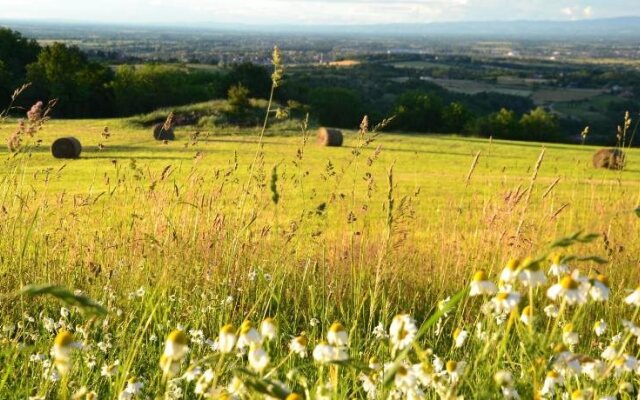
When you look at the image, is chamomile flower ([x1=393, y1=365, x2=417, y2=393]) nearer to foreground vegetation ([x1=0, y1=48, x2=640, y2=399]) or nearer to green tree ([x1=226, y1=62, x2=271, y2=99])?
foreground vegetation ([x1=0, y1=48, x2=640, y2=399])

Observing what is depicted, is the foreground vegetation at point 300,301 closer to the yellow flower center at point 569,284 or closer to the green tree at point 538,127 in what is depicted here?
the yellow flower center at point 569,284

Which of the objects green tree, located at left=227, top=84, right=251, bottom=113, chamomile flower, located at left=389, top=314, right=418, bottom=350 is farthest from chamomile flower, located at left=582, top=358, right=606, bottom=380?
green tree, located at left=227, top=84, right=251, bottom=113

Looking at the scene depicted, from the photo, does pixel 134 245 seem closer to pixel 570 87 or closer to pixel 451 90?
pixel 451 90

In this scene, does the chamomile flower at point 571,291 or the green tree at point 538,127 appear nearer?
the chamomile flower at point 571,291

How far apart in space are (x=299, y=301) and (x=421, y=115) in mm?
49133

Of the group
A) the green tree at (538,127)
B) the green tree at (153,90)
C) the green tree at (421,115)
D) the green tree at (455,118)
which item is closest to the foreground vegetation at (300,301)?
the green tree at (153,90)

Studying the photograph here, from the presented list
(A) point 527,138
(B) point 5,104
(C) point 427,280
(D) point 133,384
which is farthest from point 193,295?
(A) point 527,138

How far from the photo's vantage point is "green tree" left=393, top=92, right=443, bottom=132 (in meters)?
51.7

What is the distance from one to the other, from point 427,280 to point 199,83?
49.4 meters

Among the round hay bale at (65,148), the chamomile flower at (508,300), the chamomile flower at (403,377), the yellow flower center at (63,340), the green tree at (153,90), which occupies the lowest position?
the green tree at (153,90)

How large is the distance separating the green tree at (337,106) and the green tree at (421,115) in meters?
2.99

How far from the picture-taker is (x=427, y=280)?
5.96 metres

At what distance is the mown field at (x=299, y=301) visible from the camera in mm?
1946

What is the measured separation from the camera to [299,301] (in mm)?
4973
